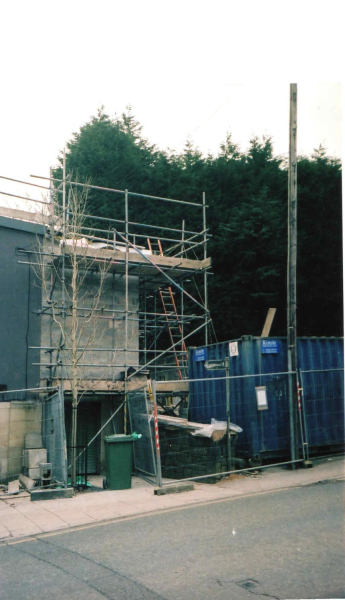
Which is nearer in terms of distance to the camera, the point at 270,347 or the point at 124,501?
the point at 124,501

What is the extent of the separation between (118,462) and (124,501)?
1.40 meters

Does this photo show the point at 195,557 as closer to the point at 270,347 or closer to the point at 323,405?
the point at 270,347

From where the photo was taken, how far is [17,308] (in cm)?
1448

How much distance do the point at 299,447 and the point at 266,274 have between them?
10.1m

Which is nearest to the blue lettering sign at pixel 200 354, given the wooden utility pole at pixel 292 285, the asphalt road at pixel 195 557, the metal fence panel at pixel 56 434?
the wooden utility pole at pixel 292 285

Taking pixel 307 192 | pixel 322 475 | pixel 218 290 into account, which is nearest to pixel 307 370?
pixel 322 475

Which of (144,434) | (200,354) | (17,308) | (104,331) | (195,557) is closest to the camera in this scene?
(195,557)

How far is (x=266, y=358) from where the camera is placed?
12.1 m

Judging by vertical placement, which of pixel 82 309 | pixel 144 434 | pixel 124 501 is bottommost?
pixel 124 501

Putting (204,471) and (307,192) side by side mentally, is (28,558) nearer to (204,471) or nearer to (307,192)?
(204,471)

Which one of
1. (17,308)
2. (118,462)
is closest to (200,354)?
(118,462)

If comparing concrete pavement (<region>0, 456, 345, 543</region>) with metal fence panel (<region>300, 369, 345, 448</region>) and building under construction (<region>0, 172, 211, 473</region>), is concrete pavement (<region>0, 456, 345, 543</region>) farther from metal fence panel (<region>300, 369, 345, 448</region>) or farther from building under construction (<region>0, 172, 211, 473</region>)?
building under construction (<region>0, 172, 211, 473</region>)

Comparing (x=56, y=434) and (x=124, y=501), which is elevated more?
(x=56, y=434)

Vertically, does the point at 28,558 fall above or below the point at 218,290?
below
